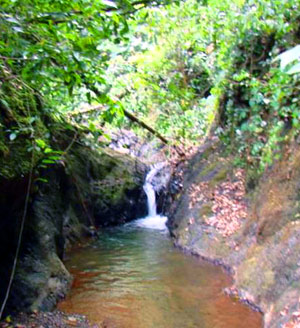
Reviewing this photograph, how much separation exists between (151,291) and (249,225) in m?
2.53

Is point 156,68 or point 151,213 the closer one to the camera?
point 156,68

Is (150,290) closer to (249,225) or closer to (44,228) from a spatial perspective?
(44,228)

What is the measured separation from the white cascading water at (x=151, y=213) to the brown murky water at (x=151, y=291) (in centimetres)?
398

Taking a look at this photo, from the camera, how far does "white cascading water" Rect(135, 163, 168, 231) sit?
1369 centimetres

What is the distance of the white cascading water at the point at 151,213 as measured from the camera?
1369 centimetres

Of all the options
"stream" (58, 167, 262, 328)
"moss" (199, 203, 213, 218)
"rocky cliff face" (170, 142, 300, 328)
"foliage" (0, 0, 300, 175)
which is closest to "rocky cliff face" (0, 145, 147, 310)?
"stream" (58, 167, 262, 328)

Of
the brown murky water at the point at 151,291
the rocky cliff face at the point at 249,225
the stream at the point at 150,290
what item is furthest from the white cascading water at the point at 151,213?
the brown murky water at the point at 151,291

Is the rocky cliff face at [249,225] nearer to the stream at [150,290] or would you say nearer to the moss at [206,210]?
the moss at [206,210]

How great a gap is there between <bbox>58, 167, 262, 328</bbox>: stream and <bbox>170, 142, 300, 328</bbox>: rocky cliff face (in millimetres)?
353

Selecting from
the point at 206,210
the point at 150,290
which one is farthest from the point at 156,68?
the point at 150,290

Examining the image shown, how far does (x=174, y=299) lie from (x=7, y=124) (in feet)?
12.3

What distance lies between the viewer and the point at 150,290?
6.52m

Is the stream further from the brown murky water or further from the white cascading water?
the white cascading water

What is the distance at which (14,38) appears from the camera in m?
2.96
